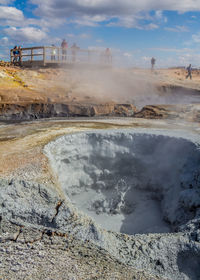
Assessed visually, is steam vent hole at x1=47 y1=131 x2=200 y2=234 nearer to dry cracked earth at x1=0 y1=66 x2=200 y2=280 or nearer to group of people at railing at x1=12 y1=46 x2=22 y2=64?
dry cracked earth at x1=0 y1=66 x2=200 y2=280

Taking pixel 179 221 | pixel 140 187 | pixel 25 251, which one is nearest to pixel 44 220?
pixel 25 251

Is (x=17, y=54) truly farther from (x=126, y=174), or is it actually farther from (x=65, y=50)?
(x=126, y=174)

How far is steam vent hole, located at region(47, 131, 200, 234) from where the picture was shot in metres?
5.14

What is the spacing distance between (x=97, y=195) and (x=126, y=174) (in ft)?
2.89

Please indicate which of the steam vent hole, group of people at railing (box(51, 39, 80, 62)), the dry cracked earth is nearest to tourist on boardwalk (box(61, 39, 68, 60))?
group of people at railing (box(51, 39, 80, 62))

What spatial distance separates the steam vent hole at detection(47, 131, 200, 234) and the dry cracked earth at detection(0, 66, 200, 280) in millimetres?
23

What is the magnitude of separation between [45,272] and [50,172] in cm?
160

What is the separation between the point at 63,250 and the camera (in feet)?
10.0

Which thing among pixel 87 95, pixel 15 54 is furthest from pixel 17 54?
pixel 87 95

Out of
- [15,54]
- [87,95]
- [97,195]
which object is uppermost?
[15,54]

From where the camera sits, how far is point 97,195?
5887 millimetres

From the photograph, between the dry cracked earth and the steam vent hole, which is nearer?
the dry cracked earth

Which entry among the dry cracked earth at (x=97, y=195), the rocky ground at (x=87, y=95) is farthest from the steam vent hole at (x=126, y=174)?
the rocky ground at (x=87, y=95)

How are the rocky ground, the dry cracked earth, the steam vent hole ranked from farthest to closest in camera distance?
the rocky ground → the steam vent hole → the dry cracked earth
